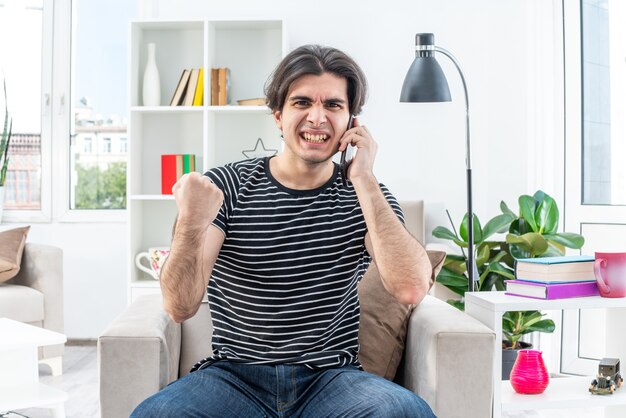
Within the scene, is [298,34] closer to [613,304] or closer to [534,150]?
[534,150]

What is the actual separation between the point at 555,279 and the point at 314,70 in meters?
0.89

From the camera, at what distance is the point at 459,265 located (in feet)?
11.0

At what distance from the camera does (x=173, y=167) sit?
404cm

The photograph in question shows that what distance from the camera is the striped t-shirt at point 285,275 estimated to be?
1853 millimetres

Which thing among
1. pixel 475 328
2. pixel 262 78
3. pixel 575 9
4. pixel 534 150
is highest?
pixel 575 9

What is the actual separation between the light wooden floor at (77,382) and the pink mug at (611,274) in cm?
188

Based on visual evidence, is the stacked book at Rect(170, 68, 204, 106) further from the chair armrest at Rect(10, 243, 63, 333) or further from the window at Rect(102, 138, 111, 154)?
the chair armrest at Rect(10, 243, 63, 333)

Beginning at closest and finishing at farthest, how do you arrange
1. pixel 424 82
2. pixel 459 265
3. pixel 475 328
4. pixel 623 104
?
pixel 475 328, pixel 424 82, pixel 459 265, pixel 623 104

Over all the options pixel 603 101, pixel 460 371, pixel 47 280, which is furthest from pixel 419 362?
pixel 47 280

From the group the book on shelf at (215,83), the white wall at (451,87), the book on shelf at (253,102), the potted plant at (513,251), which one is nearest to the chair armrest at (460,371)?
the potted plant at (513,251)

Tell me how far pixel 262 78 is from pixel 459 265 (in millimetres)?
1508

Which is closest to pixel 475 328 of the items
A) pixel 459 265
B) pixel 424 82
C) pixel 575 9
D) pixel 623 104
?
pixel 424 82

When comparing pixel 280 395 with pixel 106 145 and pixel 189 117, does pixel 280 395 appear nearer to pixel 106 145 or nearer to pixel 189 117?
pixel 189 117

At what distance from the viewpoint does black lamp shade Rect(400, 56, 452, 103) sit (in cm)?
282
